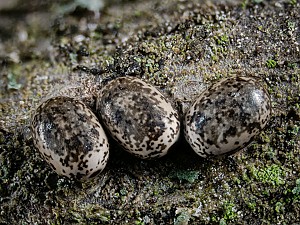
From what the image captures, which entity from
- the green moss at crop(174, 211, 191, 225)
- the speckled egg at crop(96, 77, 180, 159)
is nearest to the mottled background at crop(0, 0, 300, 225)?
the green moss at crop(174, 211, 191, 225)

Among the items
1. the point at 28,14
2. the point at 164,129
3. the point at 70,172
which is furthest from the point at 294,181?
the point at 28,14

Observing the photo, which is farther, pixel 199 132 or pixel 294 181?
pixel 294 181

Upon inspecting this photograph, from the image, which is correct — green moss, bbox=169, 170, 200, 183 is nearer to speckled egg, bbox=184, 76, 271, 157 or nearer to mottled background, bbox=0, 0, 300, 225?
mottled background, bbox=0, 0, 300, 225

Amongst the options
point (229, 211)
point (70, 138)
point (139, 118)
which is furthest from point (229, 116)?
point (70, 138)

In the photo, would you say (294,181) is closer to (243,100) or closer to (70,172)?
(243,100)

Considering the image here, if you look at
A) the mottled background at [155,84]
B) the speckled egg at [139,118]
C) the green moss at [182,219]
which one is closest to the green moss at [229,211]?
the mottled background at [155,84]

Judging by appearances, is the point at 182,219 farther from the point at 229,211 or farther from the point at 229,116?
the point at 229,116

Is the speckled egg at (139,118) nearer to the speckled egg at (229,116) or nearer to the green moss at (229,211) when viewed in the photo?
the speckled egg at (229,116)
